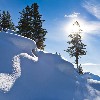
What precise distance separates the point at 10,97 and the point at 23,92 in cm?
109

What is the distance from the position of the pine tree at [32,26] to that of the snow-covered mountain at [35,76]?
27.7m

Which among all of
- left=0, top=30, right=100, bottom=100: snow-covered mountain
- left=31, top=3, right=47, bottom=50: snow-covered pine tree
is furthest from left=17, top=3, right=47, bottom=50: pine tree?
left=0, top=30, right=100, bottom=100: snow-covered mountain

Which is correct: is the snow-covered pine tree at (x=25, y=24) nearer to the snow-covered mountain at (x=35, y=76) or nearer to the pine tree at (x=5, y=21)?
the pine tree at (x=5, y=21)

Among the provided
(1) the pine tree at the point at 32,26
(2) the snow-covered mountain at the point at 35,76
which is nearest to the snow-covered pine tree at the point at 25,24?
(1) the pine tree at the point at 32,26

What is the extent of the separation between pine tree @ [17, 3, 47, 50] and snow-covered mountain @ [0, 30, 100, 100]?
27693 millimetres

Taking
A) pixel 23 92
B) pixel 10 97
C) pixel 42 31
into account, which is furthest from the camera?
pixel 42 31

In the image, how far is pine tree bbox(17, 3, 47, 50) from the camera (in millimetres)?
45153

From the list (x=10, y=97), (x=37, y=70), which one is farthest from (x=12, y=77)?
(x=37, y=70)

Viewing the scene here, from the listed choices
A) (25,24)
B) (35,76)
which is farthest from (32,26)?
(35,76)

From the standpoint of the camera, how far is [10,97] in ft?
38.4

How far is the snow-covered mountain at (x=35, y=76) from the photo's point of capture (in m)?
12.7

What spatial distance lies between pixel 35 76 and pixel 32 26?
1279 inches

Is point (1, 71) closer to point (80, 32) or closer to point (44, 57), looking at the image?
point (44, 57)

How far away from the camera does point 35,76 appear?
14547mm
